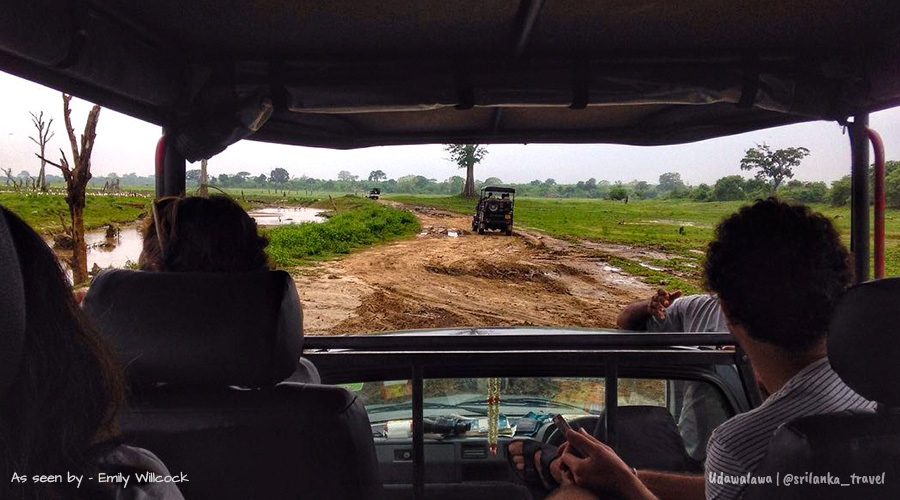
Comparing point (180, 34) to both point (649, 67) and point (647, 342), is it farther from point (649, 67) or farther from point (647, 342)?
point (647, 342)

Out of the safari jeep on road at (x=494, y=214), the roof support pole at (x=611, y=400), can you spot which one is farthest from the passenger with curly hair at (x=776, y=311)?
the safari jeep on road at (x=494, y=214)

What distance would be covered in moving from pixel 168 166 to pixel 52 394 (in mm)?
1905

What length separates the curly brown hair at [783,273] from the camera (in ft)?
4.57

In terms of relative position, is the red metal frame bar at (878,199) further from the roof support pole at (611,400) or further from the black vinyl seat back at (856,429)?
the black vinyl seat back at (856,429)

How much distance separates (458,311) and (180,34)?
1730 cm

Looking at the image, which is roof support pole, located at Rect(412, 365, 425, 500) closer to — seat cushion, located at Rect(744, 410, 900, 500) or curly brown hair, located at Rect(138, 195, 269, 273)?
curly brown hair, located at Rect(138, 195, 269, 273)

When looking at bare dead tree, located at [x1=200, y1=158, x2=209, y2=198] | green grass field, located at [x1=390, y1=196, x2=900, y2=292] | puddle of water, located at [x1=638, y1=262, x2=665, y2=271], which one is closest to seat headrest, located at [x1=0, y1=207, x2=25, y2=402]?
bare dead tree, located at [x1=200, y1=158, x2=209, y2=198]

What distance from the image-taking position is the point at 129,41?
2123 mm

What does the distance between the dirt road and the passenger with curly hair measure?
14373 mm

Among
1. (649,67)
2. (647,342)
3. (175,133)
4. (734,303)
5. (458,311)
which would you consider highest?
(649,67)

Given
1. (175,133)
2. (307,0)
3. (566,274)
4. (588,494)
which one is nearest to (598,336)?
(588,494)

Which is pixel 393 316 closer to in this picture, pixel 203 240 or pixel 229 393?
pixel 203 240

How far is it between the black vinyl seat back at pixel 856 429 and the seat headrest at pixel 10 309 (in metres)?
1.22

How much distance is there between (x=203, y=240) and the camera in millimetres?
1836
